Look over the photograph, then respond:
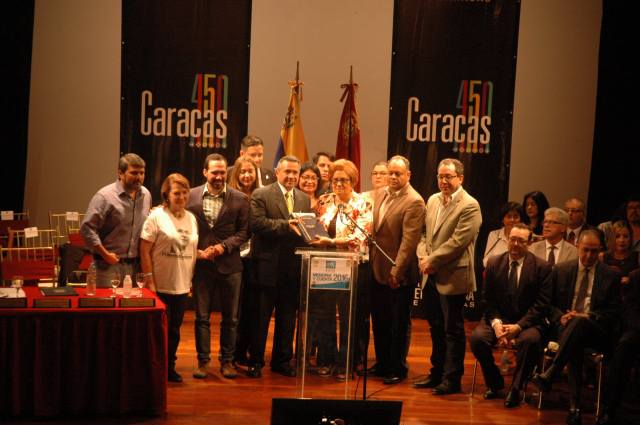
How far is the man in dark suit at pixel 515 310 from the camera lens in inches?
207

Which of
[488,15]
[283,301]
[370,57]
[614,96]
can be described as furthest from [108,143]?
[614,96]

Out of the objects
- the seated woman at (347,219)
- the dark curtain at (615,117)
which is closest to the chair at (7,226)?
the seated woman at (347,219)

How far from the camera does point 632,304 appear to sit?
5.12 m

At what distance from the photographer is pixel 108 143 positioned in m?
8.48

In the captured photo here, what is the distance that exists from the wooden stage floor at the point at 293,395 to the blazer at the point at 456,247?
0.77m

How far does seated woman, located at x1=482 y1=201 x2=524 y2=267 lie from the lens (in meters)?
7.33

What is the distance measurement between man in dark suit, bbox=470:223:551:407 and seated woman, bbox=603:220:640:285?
64 centimetres

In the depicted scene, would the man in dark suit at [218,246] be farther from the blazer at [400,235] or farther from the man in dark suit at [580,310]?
the man in dark suit at [580,310]

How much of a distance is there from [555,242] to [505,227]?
4.97 ft

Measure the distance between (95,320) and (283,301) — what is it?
1.58m

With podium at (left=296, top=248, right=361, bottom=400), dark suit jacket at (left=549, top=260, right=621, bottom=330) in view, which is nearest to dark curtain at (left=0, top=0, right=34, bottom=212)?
podium at (left=296, top=248, right=361, bottom=400)

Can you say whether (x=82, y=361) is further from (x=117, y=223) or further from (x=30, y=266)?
(x=30, y=266)

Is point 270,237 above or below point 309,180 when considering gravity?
below

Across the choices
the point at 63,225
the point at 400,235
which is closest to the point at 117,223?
the point at 400,235
